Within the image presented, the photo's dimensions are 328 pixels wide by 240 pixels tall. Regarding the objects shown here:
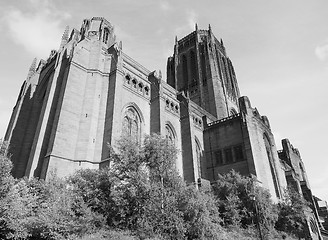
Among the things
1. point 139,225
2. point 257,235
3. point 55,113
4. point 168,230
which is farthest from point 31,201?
point 257,235

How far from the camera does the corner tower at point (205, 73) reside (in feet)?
160

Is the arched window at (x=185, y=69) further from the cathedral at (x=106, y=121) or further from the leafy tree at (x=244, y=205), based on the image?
the leafy tree at (x=244, y=205)

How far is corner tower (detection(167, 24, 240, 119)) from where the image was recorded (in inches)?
1924

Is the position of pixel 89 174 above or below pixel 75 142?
below

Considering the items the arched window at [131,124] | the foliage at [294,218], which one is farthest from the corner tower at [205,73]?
the arched window at [131,124]

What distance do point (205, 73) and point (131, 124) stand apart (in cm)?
3117

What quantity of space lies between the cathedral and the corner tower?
9.25m

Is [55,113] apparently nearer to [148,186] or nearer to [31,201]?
[31,201]

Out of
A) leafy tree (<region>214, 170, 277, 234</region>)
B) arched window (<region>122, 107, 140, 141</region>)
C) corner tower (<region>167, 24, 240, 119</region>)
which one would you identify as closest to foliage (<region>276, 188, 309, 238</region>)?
leafy tree (<region>214, 170, 277, 234</region>)

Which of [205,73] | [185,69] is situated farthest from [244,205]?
[185,69]

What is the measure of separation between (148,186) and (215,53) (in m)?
47.9

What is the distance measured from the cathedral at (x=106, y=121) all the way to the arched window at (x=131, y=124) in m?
0.11

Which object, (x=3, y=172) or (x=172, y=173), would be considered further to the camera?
(x=172, y=173)

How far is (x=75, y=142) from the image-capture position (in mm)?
20734
